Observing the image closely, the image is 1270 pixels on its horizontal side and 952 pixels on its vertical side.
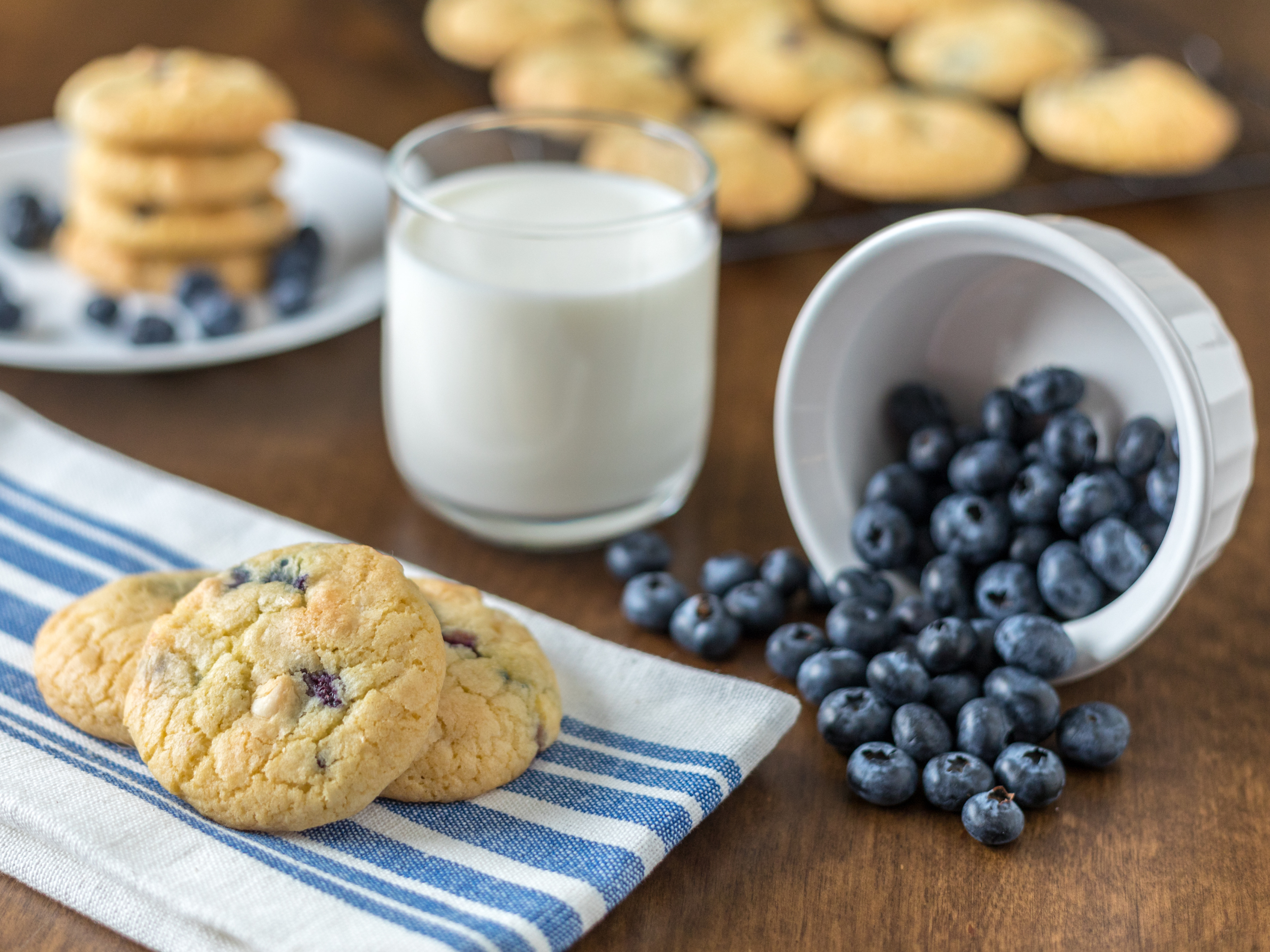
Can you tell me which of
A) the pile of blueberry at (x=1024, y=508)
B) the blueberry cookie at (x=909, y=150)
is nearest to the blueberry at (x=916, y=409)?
the pile of blueberry at (x=1024, y=508)

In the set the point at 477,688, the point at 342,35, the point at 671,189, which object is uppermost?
the point at 671,189

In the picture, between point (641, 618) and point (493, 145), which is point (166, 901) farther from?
point (493, 145)

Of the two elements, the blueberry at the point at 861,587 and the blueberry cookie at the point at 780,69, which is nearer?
the blueberry at the point at 861,587

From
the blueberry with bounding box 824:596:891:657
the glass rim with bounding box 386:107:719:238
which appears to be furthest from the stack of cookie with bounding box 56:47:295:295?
the blueberry with bounding box 824:596:891:657

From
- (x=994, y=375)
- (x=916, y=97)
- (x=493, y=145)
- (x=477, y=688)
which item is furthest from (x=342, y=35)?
(x=477, y=688)

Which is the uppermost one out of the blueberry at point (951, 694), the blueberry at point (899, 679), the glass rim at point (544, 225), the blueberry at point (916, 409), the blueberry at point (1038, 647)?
the glass rim at point (544, 225)

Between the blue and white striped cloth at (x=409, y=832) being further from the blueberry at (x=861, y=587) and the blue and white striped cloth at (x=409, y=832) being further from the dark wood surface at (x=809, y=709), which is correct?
the blueberry at (x=861, y=587)
